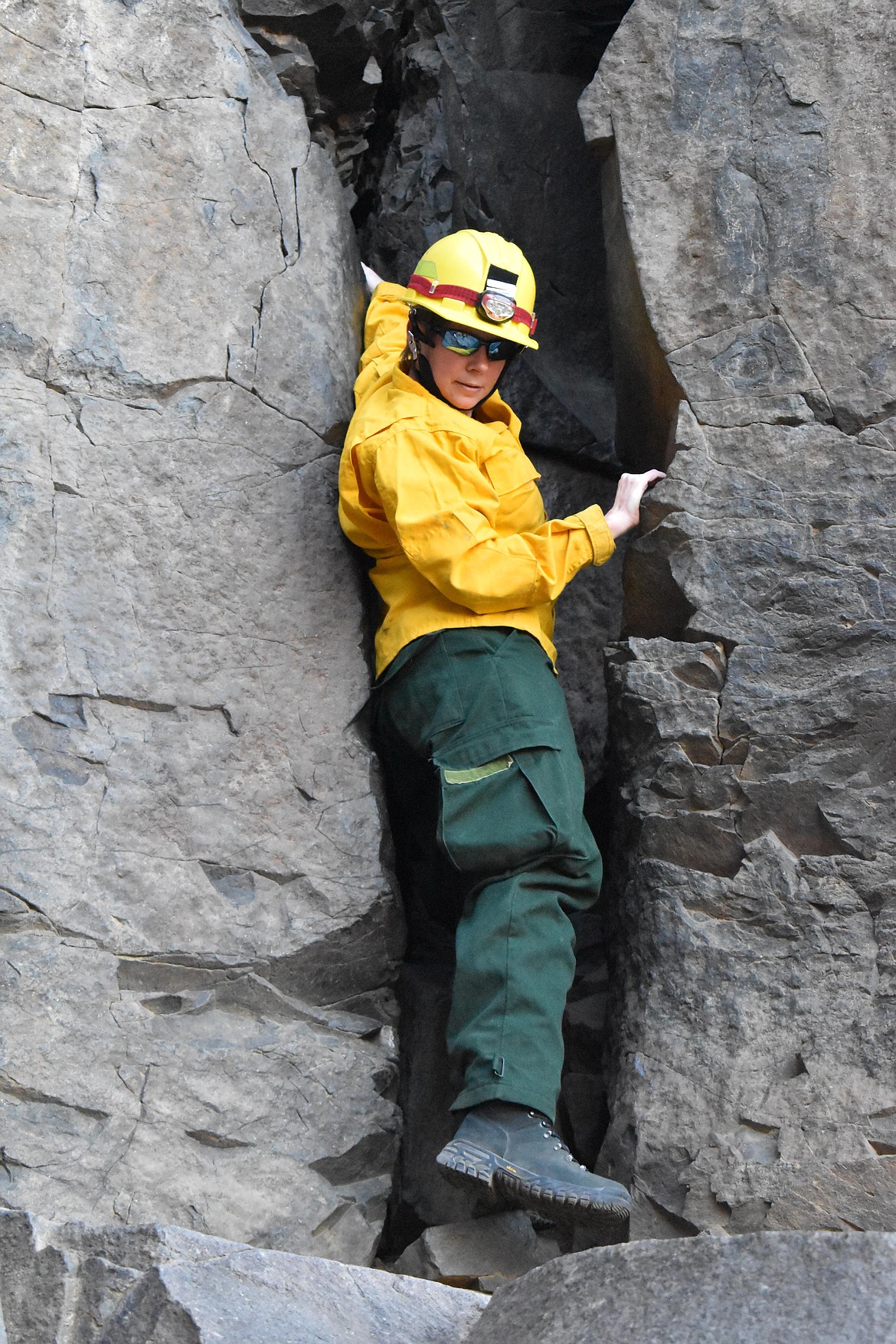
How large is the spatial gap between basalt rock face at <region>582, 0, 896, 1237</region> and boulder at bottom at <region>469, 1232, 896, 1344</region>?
651 mm

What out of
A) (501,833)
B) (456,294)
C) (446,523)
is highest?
(456,294)

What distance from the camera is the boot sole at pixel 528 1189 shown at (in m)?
2.10

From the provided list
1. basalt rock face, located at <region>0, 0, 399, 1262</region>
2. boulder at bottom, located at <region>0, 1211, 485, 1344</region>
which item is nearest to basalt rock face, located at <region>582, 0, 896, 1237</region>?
basalt rock face, located at <region>0, 0, 399, 1262</region>

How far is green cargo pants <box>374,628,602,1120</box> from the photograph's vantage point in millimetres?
2295

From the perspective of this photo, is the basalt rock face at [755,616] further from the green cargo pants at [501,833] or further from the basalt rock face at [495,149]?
the basalt rock face at [495,149]

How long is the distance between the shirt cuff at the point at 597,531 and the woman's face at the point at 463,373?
1.14ft

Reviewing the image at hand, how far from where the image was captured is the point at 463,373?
8.86ft

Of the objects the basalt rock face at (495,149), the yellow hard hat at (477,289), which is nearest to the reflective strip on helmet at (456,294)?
the yellow hard hat at (477,289)

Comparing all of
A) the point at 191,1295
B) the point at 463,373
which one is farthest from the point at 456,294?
the point at 191,1295

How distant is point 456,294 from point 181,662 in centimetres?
85

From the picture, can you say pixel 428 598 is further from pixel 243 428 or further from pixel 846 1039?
pixel 846 1039

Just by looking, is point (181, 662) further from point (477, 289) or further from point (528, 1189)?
point (528, 1189)

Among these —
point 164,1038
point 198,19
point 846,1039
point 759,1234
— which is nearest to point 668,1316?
Result: point 759,1234

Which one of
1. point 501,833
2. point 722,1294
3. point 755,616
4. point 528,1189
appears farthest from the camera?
point 755,616
